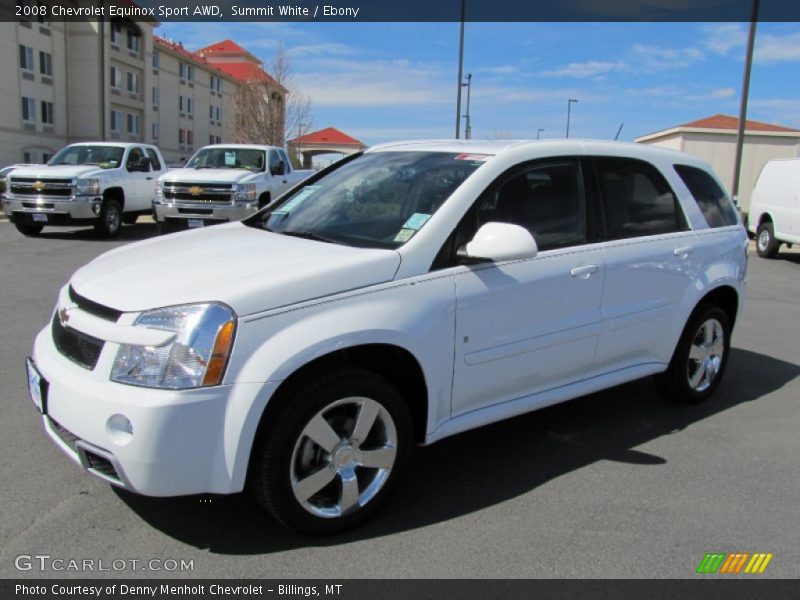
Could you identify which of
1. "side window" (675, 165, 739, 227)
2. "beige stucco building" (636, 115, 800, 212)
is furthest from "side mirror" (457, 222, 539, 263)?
"beige stucco building" (636, 115, 800, 212)

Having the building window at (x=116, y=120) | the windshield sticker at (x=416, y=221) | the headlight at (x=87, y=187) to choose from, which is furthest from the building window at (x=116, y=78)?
the windshield sticker at (x=416, y=221)

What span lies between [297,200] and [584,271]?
1800 millimetres

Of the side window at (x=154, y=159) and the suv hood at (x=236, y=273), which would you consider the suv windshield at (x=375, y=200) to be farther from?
the side window at (x=154, y=159)

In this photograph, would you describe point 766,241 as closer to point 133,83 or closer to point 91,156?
point 91,156

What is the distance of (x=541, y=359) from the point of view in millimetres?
3738

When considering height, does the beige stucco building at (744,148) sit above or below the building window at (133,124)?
below

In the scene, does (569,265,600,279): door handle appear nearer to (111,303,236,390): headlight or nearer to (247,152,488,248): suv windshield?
(247,152,488,248): suv windshield

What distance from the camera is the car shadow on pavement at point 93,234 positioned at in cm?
1403

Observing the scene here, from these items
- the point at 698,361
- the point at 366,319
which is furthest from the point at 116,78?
the point at 366,319

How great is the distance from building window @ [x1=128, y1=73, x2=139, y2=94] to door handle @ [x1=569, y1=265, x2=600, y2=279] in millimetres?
56351

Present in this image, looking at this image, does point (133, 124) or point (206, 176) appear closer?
point (206, 176)

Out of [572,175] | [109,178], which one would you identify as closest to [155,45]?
[109,178]

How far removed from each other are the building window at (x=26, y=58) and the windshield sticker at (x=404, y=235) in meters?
47.3

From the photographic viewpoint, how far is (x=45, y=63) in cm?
4531
